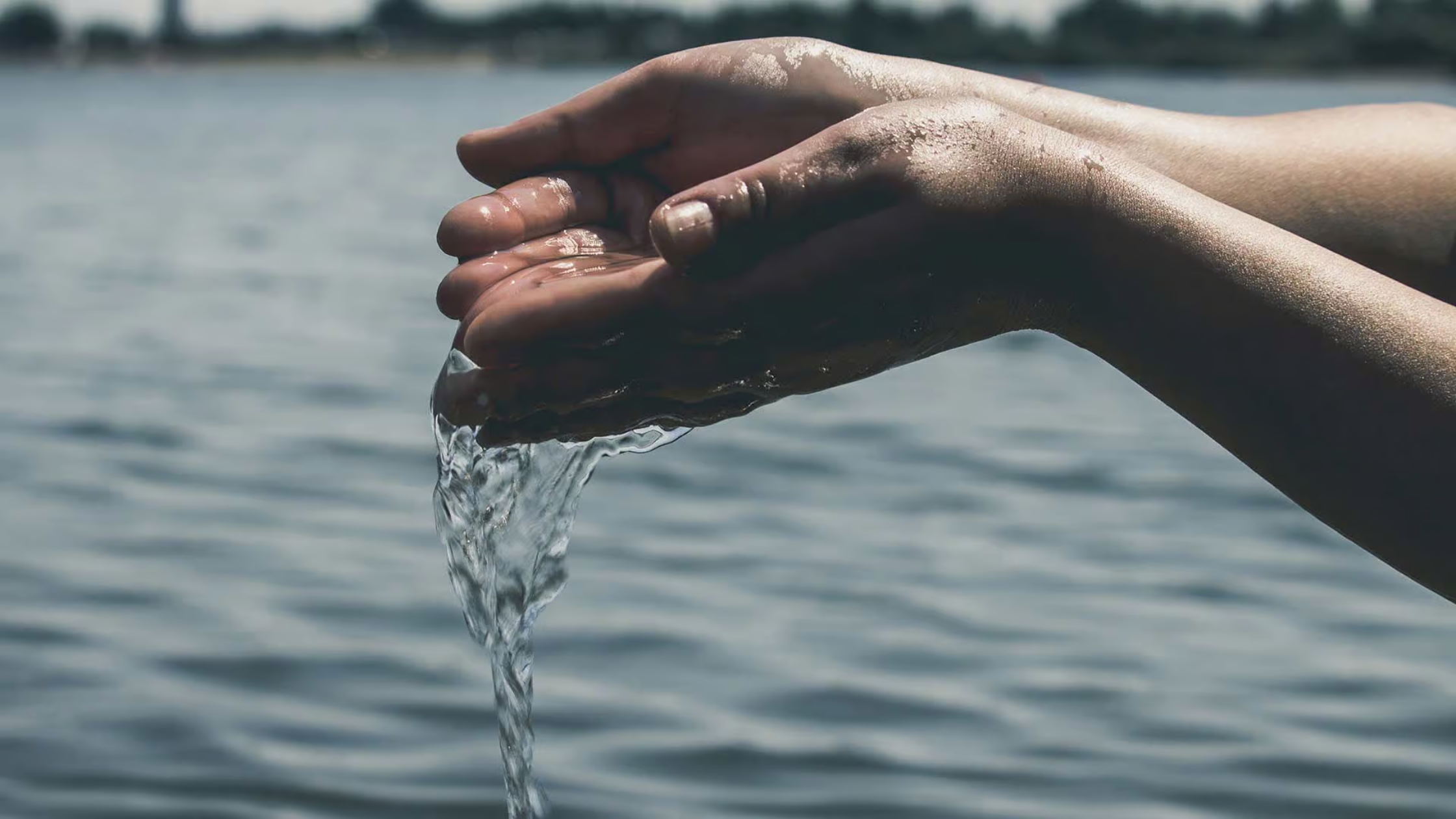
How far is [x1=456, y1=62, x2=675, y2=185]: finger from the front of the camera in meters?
3.27

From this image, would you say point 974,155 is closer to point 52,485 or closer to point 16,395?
point 52,485

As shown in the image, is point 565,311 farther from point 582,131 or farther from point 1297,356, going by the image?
point 1297,356

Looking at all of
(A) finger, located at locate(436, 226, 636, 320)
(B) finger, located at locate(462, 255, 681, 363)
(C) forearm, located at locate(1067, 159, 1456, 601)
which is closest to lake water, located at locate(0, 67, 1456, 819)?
Result: (A) finger, located at locate(436, 226, 636, 320)

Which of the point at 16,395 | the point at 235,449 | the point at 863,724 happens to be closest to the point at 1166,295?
the point at 863,724

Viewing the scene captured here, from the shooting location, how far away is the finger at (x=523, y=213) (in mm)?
3041

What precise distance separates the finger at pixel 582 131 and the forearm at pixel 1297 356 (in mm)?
1060

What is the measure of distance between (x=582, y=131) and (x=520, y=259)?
355 mm

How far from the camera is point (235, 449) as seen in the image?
399 inches

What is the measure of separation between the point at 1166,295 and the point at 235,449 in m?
8.38

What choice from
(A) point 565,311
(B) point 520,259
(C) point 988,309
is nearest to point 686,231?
(A) point 565,311

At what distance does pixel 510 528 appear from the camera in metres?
3.72

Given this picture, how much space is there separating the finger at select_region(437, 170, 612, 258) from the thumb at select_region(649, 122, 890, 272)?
601mm

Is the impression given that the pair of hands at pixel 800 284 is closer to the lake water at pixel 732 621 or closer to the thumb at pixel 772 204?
the thumb at pixel 772 204

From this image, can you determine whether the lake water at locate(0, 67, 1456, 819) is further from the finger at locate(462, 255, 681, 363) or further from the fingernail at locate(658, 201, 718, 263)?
the fingernail at locate(658, 201, 718, 263)
